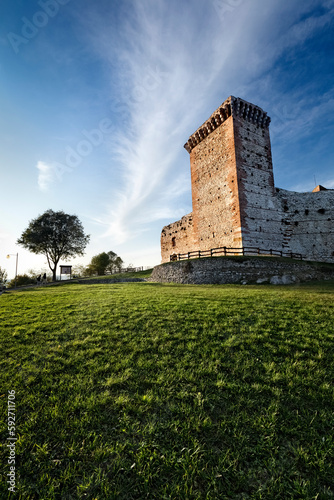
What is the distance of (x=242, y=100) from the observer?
950 inches

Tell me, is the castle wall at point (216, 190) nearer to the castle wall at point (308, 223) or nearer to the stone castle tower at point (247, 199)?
the stone castle tower at point (247, 199)

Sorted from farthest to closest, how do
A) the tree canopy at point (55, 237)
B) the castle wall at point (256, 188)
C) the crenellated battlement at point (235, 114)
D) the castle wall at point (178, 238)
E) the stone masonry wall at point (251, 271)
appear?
the tree canopy at point (55, 237), the castle wall at point (178, 238), the crenellated battlement at point (235, 114), the castle wall at point (256, 188), the stone masonry wall at point (251, 271)

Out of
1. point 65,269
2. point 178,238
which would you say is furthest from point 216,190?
point 65,269

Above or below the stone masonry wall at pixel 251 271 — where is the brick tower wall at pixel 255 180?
above

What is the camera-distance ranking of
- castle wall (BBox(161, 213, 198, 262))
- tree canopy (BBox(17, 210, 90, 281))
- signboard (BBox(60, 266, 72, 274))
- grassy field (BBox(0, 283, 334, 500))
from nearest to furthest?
grassy field (BBox(0, 283, 334, 500)), signboard (BBox(60, 266, 72, 274)), castle wall (BBox(161, 213, 198, 262)), tree canopy (BBox(17, 210, 90, 281))


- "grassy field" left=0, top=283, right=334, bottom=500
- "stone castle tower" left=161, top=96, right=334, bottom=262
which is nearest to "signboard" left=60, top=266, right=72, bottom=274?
"stone castle tower" left=161, top=96, right=334, bottom=262

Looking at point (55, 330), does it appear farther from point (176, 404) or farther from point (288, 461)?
point (288, 461)

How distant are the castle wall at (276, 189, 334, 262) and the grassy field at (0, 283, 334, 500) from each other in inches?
879

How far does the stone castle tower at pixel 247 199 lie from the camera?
2325 centimetres

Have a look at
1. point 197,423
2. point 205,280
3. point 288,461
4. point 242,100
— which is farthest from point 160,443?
point 242,100

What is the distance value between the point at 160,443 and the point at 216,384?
1541mm

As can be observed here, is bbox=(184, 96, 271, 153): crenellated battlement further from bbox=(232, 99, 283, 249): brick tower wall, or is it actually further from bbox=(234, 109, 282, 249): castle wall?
bbox=(234, 109, 282, 249): castle wall

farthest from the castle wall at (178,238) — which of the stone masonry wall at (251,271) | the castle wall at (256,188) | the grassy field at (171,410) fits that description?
the grassy field at (171,410)

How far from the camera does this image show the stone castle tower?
23.2 meters
